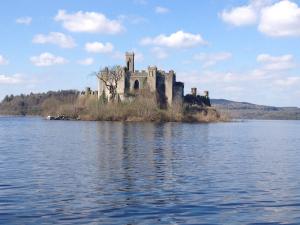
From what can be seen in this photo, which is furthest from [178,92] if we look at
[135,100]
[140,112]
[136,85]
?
[140,112]

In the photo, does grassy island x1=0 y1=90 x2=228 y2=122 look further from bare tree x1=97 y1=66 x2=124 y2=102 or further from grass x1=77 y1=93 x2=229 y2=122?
bare tree x1=97 y1=66 x2=124 y2=102

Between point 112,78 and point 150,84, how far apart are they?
8.79 m

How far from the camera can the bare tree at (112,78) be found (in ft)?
370

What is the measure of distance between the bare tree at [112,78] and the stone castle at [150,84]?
54cm

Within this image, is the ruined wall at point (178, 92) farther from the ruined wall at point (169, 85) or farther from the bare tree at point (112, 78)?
the bare tree at point (112, 78)

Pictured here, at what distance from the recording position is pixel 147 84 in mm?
111500

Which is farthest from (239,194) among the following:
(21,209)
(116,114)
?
(116,114)

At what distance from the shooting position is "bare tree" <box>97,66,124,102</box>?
11274cm

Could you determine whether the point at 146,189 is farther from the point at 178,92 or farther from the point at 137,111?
the point at 178,92

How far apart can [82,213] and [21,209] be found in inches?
70.1

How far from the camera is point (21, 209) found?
→ 1411 centimetres

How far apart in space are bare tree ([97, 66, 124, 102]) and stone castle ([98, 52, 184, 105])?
1.76 ft

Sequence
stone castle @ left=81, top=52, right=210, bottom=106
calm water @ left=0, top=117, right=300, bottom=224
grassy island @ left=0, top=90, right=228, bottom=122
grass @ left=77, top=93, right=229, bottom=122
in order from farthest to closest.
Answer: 1. stone castle @ left=81, top=52, right=210, bottom=106
2. grassy island @ left=0, top=90, right=228, bottom=122
3. grass @ left=77, top=93, right=229, bottom=122
4. calm water @ left=0, top=117, right=300, bottom=224

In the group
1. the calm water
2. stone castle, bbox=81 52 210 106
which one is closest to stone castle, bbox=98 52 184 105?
stone castle, bbox=81 52 210 106
